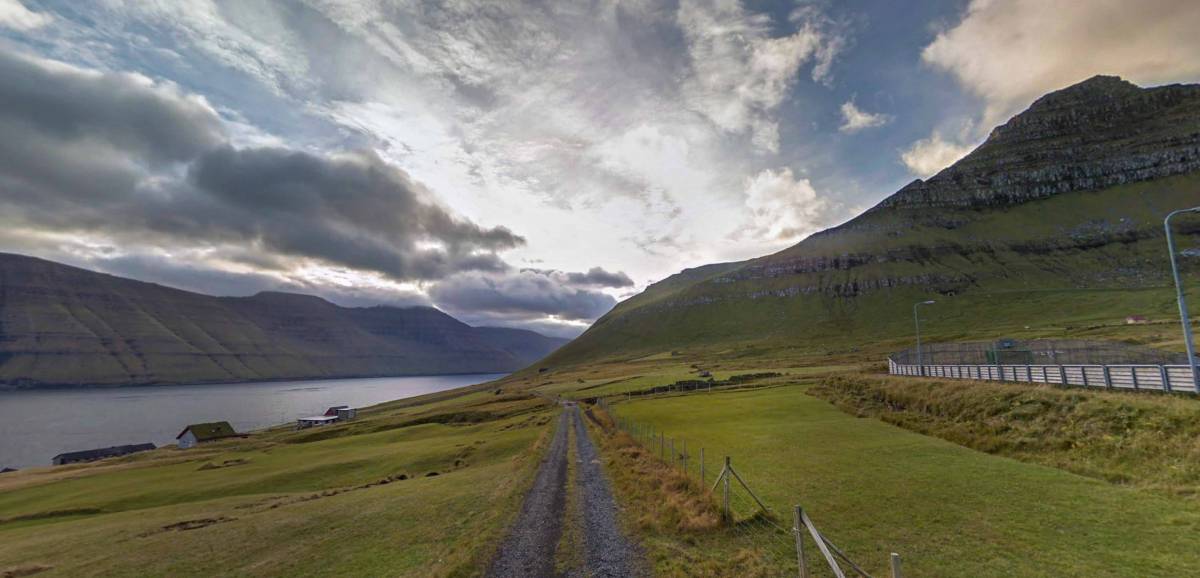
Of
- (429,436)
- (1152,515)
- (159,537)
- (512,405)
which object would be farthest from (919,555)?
(512,405)

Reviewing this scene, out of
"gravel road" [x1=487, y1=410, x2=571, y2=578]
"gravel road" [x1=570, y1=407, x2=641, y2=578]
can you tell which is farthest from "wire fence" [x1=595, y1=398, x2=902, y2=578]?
"gravel road" [x1=487, y1=410, x2=571, y2=578]

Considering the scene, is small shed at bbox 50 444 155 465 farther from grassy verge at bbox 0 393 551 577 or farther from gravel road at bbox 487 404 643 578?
gravel road at bbox 487 404 643 578

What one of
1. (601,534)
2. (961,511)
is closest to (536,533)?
(601,534)

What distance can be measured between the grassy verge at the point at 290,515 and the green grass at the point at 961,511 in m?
13.8

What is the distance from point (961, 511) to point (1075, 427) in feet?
49.8

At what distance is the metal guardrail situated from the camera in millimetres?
28922

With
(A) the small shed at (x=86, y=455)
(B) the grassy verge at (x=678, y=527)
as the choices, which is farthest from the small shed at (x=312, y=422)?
(B) the grassy verge at (x=678, y=527)

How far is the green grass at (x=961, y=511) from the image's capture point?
50.3ft

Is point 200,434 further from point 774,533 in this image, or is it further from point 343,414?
point 774,533

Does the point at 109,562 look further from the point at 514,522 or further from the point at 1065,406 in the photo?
the point at 1065,406

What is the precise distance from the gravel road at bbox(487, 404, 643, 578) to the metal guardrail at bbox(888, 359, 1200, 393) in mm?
34030

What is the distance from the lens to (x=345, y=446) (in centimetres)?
7056

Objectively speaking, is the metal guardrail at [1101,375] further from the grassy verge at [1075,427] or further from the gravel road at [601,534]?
the gravel road at [601,534]

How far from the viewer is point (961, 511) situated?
20172 millimetres
